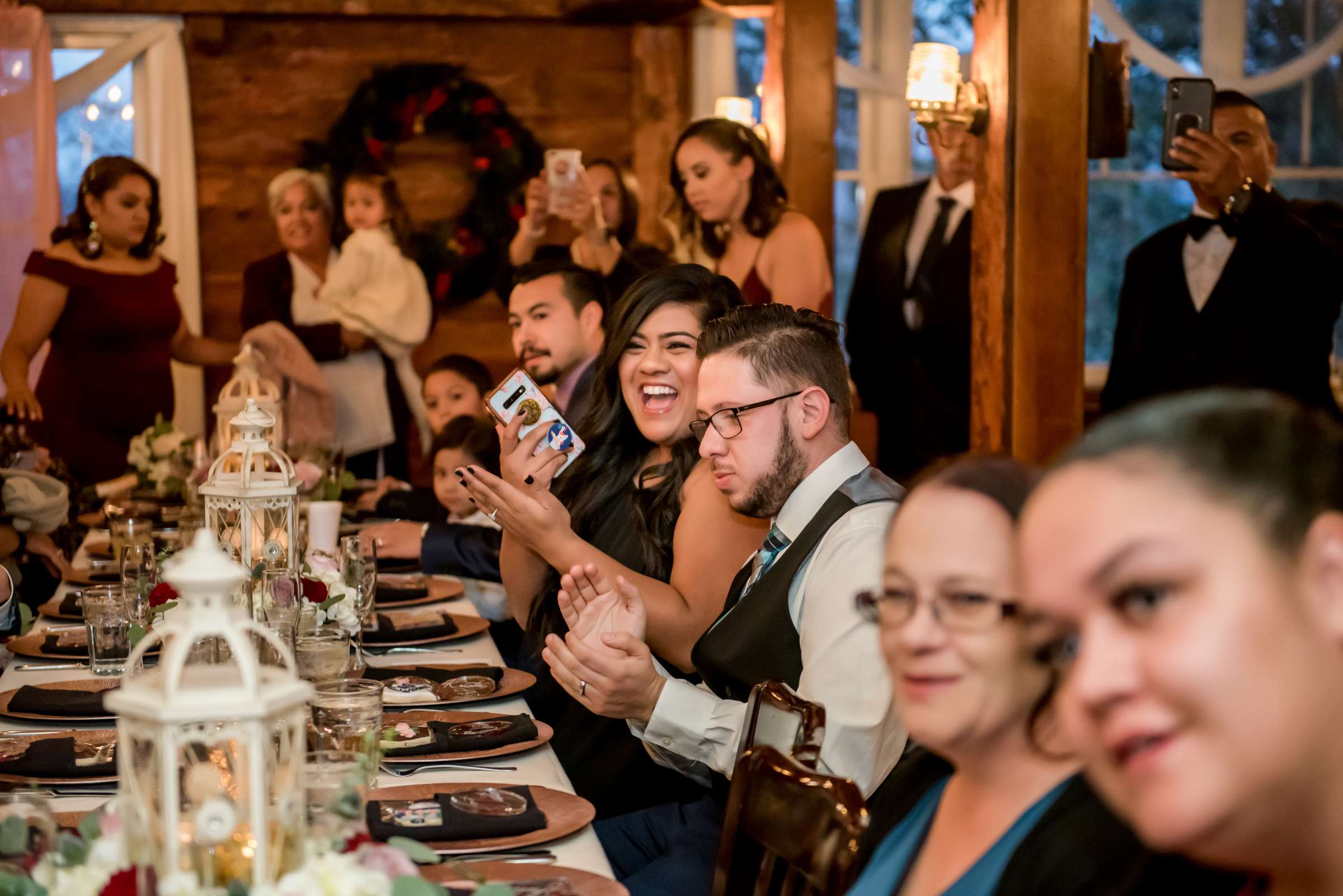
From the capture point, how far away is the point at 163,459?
4.55 meters

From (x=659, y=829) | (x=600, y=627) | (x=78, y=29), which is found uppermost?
(x=78, y=29)

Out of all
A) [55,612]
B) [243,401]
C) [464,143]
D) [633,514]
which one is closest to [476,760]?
[633,514]

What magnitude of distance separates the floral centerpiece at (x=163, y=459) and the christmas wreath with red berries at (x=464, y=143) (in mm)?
2345

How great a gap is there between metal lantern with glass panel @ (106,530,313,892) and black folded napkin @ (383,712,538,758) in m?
0.64

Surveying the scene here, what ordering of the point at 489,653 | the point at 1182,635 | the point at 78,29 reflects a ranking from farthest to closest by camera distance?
the point at 78,29 < the point at 489,653 < the point at 1182,635

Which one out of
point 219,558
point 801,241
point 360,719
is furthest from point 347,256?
→ point 219,558

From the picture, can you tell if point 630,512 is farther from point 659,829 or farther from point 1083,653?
point 1083,653

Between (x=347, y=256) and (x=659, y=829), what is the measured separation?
13.8ft

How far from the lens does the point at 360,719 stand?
1.63 metres

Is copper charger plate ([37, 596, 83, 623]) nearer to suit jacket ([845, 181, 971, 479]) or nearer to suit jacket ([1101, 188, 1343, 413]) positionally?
suit jacket ([1101, 188, 1343, 413])

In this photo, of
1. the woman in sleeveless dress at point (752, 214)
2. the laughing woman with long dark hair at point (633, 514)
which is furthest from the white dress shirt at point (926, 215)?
the laughing woman with long dark hair at point (633, 514)

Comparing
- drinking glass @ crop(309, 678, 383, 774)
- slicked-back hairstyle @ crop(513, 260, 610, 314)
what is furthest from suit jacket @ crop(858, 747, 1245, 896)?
slicked-back hairstyle @ crop(513, 260, 610, 314)

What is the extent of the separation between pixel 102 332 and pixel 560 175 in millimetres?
1801

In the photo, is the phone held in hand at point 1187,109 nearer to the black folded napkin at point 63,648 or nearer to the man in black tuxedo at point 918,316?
the man in black tuxedo at point 918,316
